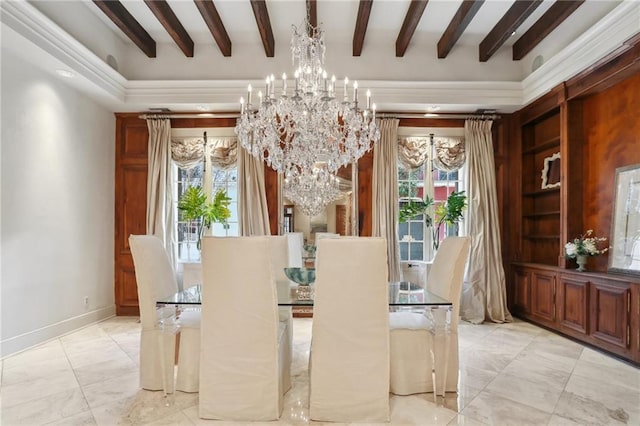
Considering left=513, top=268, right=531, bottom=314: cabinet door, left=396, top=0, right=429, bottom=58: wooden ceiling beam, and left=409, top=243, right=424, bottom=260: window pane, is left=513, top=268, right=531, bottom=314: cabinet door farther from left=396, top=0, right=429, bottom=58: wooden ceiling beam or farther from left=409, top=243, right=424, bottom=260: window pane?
left=396, top=0, right=429, bottom=58: wooden ceiling beam

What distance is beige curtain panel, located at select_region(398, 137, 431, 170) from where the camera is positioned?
505cm

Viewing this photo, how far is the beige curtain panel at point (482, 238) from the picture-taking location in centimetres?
473

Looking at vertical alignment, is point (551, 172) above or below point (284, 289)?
above

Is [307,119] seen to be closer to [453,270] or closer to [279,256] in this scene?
[279,256]

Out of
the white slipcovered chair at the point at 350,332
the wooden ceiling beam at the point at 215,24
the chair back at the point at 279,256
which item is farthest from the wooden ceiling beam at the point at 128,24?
the white slipcovered chair at the point at 350,332

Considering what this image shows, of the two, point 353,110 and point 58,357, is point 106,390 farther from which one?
point 353,110

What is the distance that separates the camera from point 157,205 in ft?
16.1

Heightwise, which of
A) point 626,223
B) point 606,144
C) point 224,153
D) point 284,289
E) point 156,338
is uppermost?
point 224,153

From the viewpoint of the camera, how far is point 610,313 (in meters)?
3.35

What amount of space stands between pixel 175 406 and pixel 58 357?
1691mm

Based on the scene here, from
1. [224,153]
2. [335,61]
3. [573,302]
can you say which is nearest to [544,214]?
[573,302]

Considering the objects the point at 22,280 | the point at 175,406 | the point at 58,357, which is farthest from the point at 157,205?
the point at 175,406

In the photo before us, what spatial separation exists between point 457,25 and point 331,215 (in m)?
2.62

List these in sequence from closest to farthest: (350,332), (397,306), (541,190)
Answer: (350,332) < (397,306) < (541,190)
